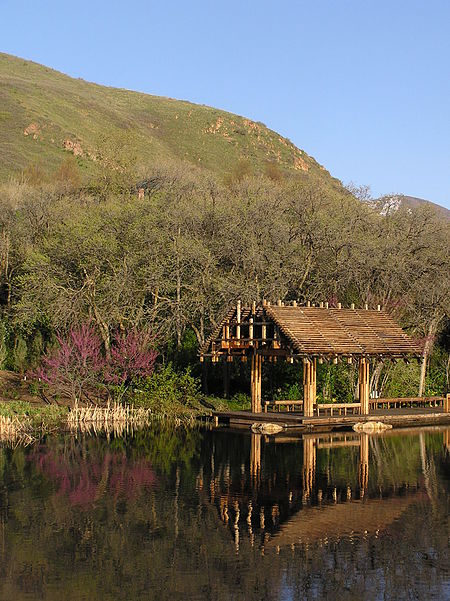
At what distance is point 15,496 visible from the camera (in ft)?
79.4

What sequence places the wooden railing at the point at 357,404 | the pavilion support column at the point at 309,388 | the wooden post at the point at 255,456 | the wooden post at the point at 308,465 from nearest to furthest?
the wooden post at the point at 308,465
the wooden post at the point at 255,456
the pavilion support column at the point at 309,388
the wooden railing at the point at 357,404

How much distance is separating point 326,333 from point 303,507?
58.0 feet

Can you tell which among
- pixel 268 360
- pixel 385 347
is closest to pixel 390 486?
pixel 385 347

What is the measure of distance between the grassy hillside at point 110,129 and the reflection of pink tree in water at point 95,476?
180 ft

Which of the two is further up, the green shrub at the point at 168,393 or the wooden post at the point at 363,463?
the green shrub at the point at 168,393

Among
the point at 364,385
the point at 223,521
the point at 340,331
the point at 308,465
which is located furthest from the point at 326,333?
the point at 223,521

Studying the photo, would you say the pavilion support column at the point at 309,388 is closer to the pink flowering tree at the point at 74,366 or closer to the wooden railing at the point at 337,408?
the wooden railing at the point at 337,408

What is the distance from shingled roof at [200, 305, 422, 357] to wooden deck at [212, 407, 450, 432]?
285 centimetres

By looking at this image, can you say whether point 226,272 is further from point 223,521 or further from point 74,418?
point 223,521

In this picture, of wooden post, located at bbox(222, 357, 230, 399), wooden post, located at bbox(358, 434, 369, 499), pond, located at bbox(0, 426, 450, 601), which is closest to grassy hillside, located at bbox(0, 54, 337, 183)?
wooden post, located at bbox(222, 357, 230, 399)

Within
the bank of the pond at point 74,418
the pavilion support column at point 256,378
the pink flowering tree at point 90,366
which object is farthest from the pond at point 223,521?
the pink flowering tree at point 90,366

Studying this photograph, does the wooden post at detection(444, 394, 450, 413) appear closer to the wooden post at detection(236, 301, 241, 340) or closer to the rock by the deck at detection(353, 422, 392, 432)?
the rock by the deck at detection(353, 422, 392, 432)

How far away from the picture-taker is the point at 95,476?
27.3m

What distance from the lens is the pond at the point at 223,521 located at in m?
16.4
